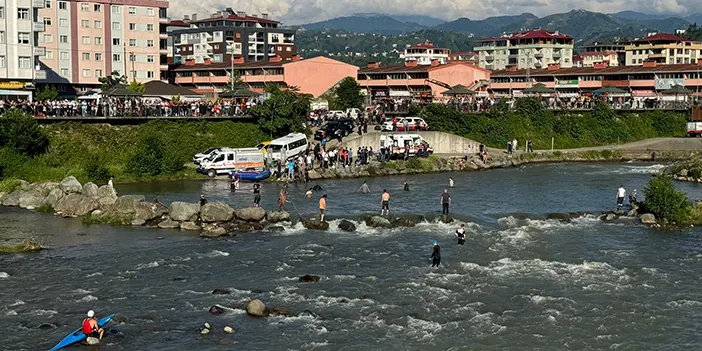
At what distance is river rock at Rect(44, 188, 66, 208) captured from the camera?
159 ft

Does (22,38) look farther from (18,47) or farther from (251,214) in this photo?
(251,214)

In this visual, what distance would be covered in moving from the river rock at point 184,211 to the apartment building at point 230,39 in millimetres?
108649

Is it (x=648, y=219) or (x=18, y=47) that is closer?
(x=648, y=219)

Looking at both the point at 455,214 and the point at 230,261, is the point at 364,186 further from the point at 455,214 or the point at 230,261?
the point at 230,261

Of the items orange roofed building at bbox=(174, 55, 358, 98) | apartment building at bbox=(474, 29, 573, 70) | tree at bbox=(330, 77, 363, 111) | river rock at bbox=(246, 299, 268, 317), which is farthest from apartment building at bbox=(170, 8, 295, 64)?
river rock at bbox=(246, 299, 268, 317)

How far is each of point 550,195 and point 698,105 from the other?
45.6 meters

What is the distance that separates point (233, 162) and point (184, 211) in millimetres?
16415

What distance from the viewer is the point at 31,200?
49.2 metres

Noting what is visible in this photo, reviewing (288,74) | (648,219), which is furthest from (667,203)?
(288,74)

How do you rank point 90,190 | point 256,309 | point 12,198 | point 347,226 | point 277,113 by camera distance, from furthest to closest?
point 277,113, point 12,198, point 90,190, point 347,226, point 256,309

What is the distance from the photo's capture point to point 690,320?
29156 millimetres

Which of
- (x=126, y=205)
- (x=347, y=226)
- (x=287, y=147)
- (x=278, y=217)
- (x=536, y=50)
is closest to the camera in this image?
(x=347, y=226)

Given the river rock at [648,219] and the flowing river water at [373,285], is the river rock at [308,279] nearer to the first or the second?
the flowing river water at [373,285]

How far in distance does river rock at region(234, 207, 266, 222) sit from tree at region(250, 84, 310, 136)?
2622cm
